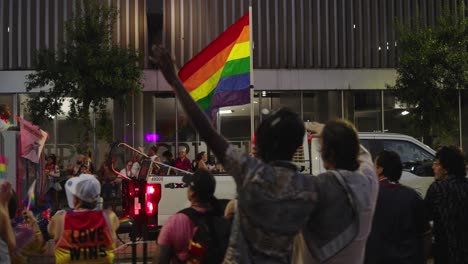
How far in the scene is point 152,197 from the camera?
9844 millimetres

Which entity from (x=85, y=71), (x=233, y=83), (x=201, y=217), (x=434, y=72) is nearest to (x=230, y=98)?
(x=233, y=83)

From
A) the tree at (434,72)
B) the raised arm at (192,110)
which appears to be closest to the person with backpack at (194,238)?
the raised arm at (192,110)

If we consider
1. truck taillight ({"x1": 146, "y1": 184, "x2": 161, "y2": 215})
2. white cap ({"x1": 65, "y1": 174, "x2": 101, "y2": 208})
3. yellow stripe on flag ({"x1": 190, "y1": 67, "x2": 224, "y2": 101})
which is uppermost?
yellow stripe on flag ({"x1": 190, "y1": 67, "x2": 224, "y2": 101})

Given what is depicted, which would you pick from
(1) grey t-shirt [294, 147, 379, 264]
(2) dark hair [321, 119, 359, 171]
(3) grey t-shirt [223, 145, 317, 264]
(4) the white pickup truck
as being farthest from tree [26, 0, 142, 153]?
(3) grey t-shirt [223, 145, 317, 264]

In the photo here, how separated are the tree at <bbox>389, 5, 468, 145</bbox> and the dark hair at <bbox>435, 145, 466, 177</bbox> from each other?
578 inches

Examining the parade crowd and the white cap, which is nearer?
the parade crowd

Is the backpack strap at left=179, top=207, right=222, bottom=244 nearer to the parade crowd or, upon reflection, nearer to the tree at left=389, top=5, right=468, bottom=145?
the parade crowd

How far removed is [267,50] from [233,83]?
45.2 feet

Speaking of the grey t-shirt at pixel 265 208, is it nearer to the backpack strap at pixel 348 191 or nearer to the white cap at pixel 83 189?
the backpack strap at pixel 348 191

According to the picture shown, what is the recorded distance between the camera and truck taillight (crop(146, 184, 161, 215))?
31.8ft

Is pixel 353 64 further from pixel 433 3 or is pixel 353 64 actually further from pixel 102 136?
pixel 102 136

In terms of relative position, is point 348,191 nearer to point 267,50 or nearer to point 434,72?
point 434,72

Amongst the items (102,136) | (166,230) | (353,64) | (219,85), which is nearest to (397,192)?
(166,230)

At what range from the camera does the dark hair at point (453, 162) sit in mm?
5258
